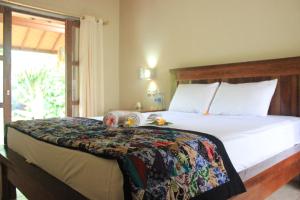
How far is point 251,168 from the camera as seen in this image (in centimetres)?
174

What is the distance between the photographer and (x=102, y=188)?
3.83 feet

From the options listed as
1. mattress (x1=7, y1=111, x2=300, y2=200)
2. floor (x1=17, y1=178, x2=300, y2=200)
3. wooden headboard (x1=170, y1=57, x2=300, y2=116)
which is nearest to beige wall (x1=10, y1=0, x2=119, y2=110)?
wooden headboard (x1=170, y1=57, x2=300, y2=116)

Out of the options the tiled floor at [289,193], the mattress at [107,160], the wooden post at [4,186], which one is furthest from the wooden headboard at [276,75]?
the wooden post at [4,186]

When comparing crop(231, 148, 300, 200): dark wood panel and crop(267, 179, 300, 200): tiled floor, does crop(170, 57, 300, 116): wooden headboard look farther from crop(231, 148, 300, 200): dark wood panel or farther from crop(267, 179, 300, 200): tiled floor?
crop(267, 179, 300, 200): tiled floor

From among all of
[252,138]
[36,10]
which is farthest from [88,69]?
[252,138]

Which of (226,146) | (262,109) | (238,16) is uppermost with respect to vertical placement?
(238,16)

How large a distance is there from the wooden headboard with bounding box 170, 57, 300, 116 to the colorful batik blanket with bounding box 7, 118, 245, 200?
154cm

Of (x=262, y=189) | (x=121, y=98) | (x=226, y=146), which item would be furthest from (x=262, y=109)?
(x=121, y=98)

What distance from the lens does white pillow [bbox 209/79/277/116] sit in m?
2.55

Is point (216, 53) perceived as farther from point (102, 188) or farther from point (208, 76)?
point (102, 188)

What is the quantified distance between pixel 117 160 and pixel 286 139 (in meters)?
1.67

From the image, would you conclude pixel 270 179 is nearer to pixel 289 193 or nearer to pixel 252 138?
pixel 252 138

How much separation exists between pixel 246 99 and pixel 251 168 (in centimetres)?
104

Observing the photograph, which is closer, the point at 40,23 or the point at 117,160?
the point at 117,160
